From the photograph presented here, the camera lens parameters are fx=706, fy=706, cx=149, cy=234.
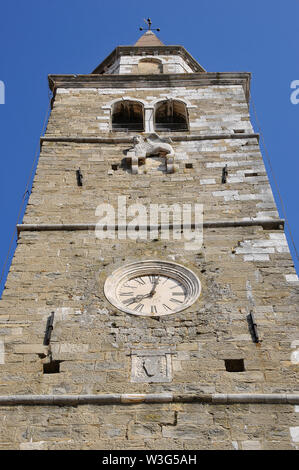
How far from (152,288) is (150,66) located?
28.5ft

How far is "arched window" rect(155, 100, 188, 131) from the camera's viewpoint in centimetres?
1320

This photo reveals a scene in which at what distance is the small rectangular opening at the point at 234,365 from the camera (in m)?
7.30

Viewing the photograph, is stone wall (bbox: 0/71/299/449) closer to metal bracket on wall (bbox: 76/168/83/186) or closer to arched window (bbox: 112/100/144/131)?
metal bracket on wall (bbox: 76/168/83/186)

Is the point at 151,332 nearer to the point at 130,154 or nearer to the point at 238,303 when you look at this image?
the point at 238,303

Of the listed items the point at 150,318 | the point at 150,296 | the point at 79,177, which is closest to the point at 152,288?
the point at 150,296

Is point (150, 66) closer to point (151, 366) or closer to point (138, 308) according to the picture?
point (138, 308)

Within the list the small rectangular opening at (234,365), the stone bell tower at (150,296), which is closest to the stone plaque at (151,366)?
the stone bell tower at (150,296)

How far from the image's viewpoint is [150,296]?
833 centimetres

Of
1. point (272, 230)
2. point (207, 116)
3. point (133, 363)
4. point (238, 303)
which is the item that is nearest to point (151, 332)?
point (133, 363)

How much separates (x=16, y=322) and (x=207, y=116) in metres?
6.27

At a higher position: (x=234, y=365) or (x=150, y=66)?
(x=150, y=66)

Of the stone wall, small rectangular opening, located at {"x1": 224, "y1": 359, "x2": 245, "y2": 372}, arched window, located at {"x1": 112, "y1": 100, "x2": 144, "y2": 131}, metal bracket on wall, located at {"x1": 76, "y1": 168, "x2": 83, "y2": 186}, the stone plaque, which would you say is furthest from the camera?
arched window, located at {"x1": 112, "y1": 100, "x2": 144, "y2": 131}

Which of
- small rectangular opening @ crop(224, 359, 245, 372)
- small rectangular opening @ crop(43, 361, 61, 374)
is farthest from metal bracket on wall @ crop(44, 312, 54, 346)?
small rectangular opening @ crop(224, 359, 245, 372)

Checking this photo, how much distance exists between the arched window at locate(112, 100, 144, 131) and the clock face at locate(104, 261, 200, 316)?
498 centimetres
